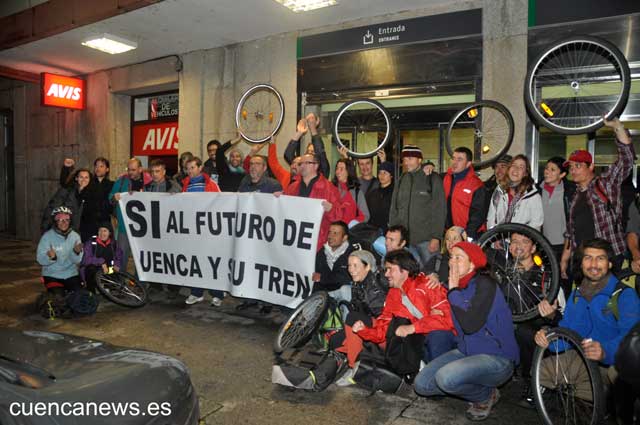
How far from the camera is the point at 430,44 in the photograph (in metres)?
7.40

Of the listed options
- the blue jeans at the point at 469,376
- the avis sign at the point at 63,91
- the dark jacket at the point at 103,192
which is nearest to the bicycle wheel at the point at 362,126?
the dark jacket at the point at 103,192

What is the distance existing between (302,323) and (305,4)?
17.4 feet

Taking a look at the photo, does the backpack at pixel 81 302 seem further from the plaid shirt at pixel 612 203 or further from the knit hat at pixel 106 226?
the plaid shirt at pixel 612 203

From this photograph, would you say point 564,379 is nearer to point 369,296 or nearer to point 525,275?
point 525,275

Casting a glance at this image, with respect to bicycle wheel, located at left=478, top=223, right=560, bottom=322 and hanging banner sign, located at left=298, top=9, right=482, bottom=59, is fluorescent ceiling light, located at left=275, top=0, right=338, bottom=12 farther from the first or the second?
bicycle wheel, located at left=478, top=223, right=560, bottom=322

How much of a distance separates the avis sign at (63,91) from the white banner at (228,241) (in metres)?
7.22

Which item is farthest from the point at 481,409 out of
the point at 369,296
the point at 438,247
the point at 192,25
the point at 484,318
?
the point at 192,25

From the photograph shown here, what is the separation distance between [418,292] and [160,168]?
180 inches

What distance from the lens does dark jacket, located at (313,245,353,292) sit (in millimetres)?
4965

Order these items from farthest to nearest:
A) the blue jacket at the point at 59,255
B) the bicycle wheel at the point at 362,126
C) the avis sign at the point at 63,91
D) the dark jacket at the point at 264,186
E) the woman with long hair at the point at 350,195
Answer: the avis sign at the point at 63,91, the bicycle wheel at the point at 362,126, the dark jacket at the point at 264,186, the blue jacket at the point at 59,255, the woman with long hair at the point at 350,195

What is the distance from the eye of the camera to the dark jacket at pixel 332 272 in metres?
4.96

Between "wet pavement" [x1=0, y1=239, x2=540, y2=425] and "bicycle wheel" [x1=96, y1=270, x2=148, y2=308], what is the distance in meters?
0.13

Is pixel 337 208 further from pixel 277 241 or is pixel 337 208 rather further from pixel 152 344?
pixel 152 344

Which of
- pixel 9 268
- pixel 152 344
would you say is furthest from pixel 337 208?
pixel 9 268
